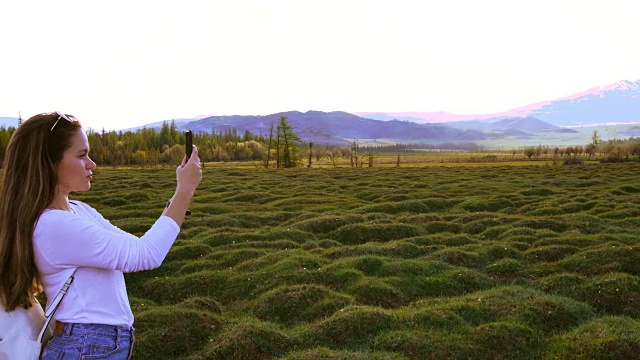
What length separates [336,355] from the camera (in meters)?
8.48

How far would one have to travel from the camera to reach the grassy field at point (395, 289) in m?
9.40

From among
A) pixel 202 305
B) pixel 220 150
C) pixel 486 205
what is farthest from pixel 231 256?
pixel 220 150

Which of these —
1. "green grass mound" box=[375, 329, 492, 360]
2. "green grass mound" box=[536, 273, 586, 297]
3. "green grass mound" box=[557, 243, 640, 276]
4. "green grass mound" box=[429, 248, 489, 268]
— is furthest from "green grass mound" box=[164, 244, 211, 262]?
"green grass mound" box=[557, 243, 640, 276]

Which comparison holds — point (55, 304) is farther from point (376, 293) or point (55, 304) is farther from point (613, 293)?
point (613, 293)

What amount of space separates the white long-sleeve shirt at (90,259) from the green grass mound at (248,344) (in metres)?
5.74

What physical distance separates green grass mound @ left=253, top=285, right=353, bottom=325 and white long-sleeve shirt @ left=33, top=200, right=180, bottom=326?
24.7 ft

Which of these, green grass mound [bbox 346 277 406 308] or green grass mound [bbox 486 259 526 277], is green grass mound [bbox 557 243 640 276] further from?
green grass mound [bbox 346 277 406 308]

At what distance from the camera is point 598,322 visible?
33.6 feet

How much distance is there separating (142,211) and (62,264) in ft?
78.1

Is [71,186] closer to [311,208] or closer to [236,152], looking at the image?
[311,208]

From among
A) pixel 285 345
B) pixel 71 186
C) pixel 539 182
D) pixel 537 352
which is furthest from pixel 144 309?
pixel 539 182

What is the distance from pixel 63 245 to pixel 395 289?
32.9 feet

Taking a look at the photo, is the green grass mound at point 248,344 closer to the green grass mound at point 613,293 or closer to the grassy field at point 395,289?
the grassy field at point 395,289

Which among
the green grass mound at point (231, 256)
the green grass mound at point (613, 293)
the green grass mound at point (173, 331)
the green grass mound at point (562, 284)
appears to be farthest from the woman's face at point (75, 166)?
the green grass mound at point (231, 256)
